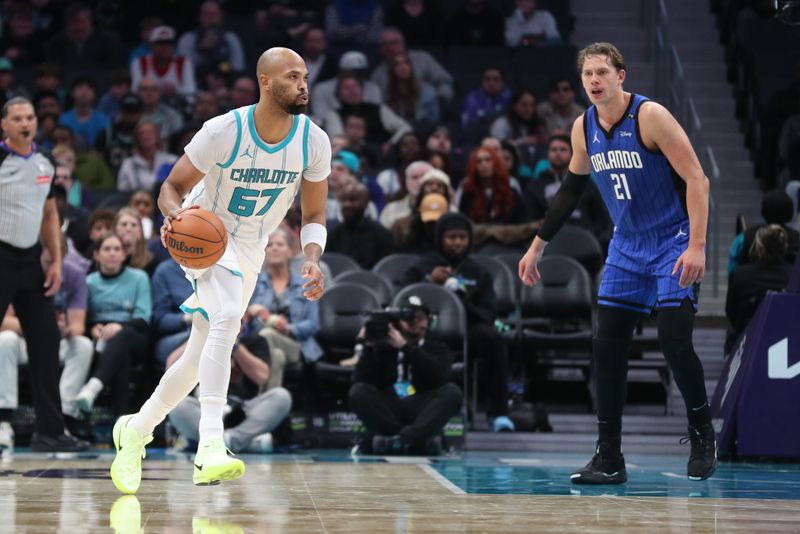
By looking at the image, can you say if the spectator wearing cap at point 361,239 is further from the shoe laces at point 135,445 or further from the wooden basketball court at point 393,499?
the shoe laces at point 135,445

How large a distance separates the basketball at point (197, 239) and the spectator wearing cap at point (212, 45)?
9.46m

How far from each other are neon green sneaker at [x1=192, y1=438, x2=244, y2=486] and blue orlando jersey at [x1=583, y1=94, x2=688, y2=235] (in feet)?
7.55

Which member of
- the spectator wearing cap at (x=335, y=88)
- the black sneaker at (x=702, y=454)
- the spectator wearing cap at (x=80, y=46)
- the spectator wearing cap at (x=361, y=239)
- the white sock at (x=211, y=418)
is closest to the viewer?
the white sock at (x=211, y=418)

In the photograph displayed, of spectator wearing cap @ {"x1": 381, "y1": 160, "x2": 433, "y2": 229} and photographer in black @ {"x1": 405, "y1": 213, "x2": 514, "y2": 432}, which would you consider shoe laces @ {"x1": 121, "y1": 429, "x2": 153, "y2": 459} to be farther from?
spectator wearing cap @ {"x1": 381, "y1": 160, "x2": 433, "y2": 229}

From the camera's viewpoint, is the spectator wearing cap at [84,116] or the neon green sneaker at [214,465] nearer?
the neon green sneaker at [214,465]

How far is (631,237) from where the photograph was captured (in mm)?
6574

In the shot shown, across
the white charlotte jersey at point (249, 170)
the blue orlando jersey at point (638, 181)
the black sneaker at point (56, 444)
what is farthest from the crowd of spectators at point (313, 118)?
the blue orlando jersey at point (638, 181)

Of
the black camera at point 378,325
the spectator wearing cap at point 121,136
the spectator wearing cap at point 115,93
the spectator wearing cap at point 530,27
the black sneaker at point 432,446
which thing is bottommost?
the black sneaker at point 432,446

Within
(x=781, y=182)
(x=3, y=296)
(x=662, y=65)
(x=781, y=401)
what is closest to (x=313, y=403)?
(x=3, y=296)

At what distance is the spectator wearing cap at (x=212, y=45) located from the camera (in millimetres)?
15000

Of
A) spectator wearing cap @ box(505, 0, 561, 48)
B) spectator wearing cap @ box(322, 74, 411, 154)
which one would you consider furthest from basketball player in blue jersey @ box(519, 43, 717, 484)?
spectator wearing cap @ box(505, 0, 561, 48)

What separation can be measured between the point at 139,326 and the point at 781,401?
185 inches

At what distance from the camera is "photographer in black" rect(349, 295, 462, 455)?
925 centimetres

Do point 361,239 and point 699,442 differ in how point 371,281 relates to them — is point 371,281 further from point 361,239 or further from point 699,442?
point 699,442
